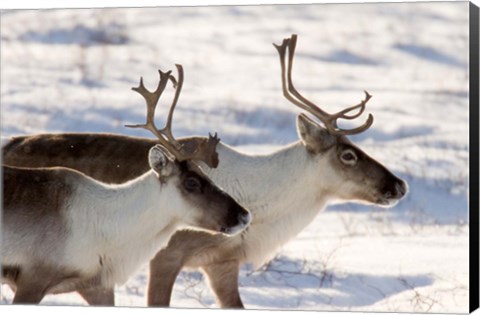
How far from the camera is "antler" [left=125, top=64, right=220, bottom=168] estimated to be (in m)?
6.95

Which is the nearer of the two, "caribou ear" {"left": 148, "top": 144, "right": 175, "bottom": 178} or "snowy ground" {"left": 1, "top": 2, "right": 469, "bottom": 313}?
"caribou ear" {"left": 148, "top": 144, "right": 175, "bottom": 178}

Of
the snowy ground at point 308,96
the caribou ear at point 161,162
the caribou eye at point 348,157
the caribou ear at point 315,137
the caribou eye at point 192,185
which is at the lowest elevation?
the snowy ground at point 308,96

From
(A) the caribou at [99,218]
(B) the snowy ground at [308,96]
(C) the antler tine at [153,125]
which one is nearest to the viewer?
(A) the caribou at [99,218]

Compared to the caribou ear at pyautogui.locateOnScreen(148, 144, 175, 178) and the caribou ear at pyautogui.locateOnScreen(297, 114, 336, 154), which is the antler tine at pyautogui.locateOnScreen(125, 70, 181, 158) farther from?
the caribou ear at pyautogui.locateOnScreen(297, 114, 336, 154)

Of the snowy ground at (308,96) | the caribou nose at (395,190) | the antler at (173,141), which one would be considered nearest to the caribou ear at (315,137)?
the caribou nose at (395,190)

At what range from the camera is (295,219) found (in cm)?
766

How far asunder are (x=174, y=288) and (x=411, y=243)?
4.85 feet

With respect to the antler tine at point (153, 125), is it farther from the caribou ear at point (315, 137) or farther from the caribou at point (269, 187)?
the caribou ear at point (315, 137)

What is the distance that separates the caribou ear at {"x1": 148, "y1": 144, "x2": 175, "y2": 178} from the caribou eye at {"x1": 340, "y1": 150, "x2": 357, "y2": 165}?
3.44ft

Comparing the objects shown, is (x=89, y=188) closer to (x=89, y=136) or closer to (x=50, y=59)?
(x=89, y=136)

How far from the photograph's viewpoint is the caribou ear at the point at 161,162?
6.81 meters

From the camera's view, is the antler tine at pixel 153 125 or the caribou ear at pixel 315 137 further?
the caribou ear at pixel 315 137

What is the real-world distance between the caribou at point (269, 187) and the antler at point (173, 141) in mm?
189

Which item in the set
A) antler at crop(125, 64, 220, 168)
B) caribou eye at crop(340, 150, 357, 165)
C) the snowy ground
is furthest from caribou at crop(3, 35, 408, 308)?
the snowy ground
